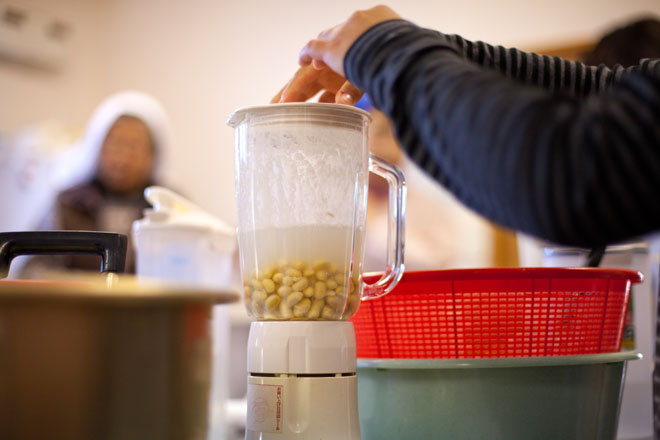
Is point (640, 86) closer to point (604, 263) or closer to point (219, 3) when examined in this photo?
point (604, 263)

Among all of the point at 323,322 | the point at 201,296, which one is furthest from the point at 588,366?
the point at 201,296

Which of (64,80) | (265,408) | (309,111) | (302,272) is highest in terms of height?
(64,80)

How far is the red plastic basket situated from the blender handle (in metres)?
0.02

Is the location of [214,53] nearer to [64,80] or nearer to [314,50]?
[64,80]

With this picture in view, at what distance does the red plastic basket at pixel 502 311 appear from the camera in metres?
0.61

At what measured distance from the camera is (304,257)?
0.59m

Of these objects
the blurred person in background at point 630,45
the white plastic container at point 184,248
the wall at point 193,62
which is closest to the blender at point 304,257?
the white plastic container at point 184,248

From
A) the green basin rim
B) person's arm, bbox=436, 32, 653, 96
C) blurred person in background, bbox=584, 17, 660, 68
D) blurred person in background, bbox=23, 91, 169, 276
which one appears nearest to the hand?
person's arm, bbox=436, 32, 653, 96

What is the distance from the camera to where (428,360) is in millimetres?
601

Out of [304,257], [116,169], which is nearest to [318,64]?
[304,257]

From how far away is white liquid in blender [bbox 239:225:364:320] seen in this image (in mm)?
577

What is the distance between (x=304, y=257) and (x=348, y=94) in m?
0.17

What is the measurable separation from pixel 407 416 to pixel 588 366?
18cm

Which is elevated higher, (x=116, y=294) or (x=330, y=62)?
(x=330, y=62)
